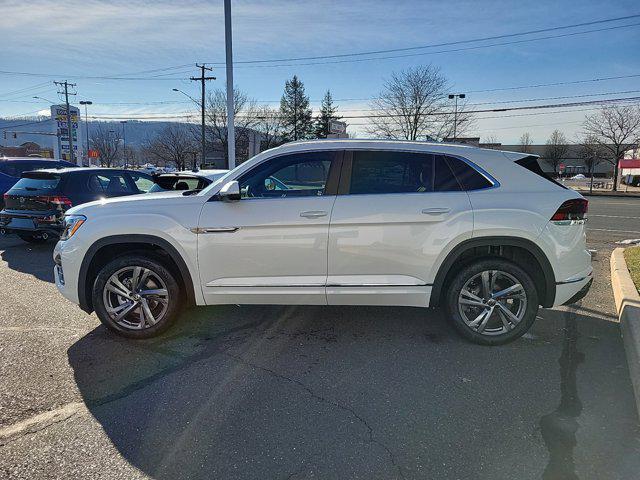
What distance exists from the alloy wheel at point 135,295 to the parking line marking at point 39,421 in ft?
3.79

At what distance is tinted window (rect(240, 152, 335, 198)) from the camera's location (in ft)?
13.5

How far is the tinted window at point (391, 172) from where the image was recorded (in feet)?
13.2

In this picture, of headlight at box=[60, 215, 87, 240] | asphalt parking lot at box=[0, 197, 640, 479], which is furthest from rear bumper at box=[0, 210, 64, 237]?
headlight at box=[60, 215, 87, 240]

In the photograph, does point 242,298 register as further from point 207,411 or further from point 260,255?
point 207,411

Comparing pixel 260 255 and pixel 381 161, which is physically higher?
pixel 381 161

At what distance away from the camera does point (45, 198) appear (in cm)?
820

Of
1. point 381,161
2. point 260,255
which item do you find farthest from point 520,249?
point 260,255

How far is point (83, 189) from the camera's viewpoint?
8.57 m

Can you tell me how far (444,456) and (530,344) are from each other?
2.11 m

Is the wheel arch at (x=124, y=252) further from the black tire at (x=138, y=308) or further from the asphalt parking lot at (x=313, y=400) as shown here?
the asphalt parking lot at (x=313, y=400)

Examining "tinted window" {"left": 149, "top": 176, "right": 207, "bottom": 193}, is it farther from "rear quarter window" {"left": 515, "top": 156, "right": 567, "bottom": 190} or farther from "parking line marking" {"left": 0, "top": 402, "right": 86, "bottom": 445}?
"rear quarter window" {"left": 515, "top": 156, "right": 567, "bottom": 190}

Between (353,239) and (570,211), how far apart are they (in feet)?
6.45

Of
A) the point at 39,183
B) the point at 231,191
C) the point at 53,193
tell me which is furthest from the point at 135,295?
the point at 39,183

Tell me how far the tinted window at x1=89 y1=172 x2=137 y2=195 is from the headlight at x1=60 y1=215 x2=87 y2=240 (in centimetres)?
491
